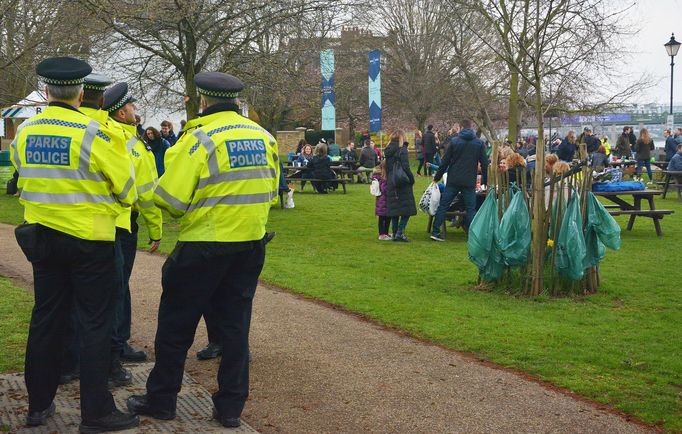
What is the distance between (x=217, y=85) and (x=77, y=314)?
1.49 metres

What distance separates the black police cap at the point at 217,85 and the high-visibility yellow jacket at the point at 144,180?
620 millimetres

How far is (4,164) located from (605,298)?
2033cm

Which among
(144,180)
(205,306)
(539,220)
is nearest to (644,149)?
(539,220)

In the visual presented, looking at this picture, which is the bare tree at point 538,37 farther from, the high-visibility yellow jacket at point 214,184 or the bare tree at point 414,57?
the bare tree at point 414,57

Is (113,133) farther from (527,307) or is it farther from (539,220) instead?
(539,220)

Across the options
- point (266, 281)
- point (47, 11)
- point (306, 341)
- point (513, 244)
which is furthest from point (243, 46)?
point (306, 341)

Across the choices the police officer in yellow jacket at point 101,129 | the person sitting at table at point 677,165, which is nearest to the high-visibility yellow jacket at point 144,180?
the police officer in yellow jacket at point 101,129

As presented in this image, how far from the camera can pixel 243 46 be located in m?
16.0

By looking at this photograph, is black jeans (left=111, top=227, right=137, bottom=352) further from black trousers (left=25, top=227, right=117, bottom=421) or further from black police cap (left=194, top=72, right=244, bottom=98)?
black police cap (left=194, top=72, right=244, bottom=98)

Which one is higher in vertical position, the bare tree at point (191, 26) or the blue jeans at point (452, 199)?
the bare tree at point (191, 26)

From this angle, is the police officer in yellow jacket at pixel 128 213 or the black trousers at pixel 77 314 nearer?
the black trousers at pixel 77 314

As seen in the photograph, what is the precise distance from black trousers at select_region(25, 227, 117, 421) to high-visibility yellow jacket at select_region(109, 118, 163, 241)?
683 mm

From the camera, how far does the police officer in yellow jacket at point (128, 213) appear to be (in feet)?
18.5

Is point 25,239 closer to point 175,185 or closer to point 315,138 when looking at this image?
point 175,185
